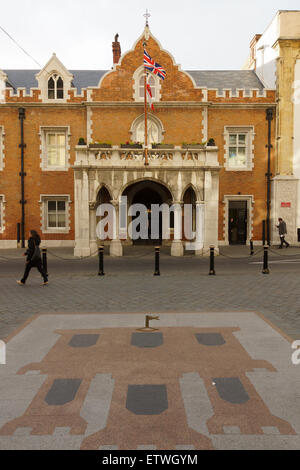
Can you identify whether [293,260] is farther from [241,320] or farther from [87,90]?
[87,90]

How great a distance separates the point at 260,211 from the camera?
Answer: 22.4 metres

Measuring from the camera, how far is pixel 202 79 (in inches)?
989

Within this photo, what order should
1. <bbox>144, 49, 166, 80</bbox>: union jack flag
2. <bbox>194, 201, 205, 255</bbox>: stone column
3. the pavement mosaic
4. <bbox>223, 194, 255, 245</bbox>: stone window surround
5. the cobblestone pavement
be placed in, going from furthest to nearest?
<bbox>223, 194, 255, 245</bbox>: stone window surround < <bbox>194, 201, 205, 255</bbox>: stone column < <bbox>144, 49, 166, 80</bbox>: union jack flag < the cobblestone pavement < the pavement mosaic

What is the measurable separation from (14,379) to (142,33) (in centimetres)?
2158

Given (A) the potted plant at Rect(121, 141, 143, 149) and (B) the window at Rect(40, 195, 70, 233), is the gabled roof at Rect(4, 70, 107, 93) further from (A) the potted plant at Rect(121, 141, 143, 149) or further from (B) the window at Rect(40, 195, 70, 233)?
(A) the potted plant at Rect(121, 141, 143, 149)

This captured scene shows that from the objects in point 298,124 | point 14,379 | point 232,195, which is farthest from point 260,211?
point 14,379

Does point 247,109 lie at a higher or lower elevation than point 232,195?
higher

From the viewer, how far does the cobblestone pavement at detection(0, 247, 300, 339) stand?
7.81 metres

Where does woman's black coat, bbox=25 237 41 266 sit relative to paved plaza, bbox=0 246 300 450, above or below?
above

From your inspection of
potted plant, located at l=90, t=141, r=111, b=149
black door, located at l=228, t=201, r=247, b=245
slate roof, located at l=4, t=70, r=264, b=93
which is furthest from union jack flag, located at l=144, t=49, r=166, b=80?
black door, located at l=228, t=201, r=247, b=245

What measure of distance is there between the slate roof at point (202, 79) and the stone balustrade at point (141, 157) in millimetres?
8593

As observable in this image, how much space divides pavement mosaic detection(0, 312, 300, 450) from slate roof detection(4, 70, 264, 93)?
21.4 m

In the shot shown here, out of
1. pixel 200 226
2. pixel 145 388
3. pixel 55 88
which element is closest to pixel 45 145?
pixel 55 88
